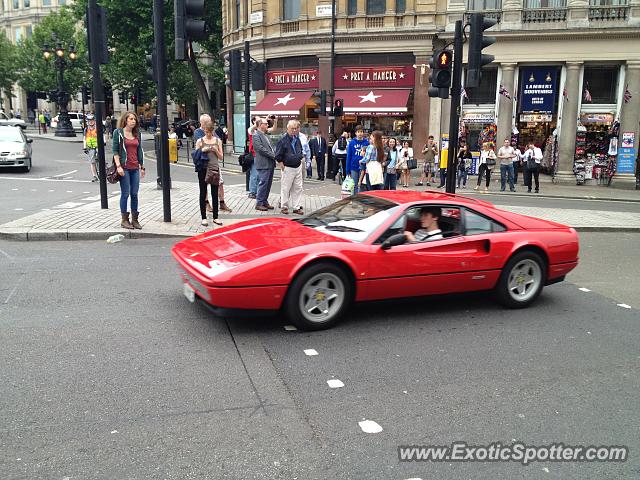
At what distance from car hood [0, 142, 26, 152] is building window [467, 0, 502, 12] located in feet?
60.5

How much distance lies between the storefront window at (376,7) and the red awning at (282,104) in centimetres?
460

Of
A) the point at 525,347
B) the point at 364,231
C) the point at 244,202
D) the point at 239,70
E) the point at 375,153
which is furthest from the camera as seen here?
the point at 239,70

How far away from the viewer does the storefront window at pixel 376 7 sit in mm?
26734

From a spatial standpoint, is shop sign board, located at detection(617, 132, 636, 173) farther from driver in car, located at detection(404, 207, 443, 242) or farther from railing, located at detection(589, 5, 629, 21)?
driver in car, located at detection(404, 207, 443, 242)

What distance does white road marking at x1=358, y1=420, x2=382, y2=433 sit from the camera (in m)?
3.80

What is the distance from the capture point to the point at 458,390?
4.44 metres

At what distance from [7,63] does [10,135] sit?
5206 cm

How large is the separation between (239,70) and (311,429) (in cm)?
1487

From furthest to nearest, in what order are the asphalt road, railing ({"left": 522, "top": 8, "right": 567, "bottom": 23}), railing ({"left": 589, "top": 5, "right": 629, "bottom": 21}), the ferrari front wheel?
railing ({"left": 522, "top": 8, "right": 567, "bottom": 23}), railing ({"left": 589, "top": 5, "right": 629, "bottom": 21}), the ferrari front wheel, the asphalt road

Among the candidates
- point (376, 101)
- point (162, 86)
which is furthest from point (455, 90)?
point (376, 101)

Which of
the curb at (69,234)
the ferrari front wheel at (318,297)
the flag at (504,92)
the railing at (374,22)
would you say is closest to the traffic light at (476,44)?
the curb at (69,234)

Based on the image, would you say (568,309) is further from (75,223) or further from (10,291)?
(75,223)

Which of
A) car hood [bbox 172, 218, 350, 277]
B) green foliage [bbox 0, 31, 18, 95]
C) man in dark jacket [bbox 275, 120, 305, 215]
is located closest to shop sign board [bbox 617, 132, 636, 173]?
man in dark jacket [bbox 275, 120, 305, 215]

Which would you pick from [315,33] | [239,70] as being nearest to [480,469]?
[239,70]
